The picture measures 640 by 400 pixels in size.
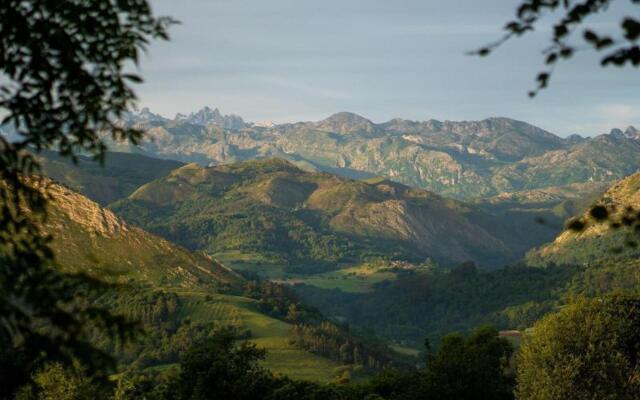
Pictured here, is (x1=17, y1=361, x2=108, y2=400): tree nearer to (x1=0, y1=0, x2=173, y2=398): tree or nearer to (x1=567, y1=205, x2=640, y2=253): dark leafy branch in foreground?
(x1=0, y1=0, x2=173, y2=398): tree

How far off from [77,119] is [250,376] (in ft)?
233

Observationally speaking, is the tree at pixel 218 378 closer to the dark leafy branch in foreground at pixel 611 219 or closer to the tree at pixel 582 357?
the tree at pixel 582 357

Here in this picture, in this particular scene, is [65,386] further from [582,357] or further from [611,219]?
[611,219]

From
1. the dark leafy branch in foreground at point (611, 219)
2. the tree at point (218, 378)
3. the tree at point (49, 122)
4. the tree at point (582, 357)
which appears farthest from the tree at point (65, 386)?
the dark leafy branch in foreground at point (611, 219)

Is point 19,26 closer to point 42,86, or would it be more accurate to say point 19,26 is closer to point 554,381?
point 42,86

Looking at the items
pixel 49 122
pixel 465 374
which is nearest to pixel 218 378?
pixel 465 374

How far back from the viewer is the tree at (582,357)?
91.0 m

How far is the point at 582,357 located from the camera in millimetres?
95000

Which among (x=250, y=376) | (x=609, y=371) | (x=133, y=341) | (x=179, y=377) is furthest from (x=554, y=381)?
(x=133, y=341)

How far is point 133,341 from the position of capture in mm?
17312

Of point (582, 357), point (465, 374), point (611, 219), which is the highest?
point (611, 219)

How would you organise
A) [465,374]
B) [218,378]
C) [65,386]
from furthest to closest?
[465,374] < [65,386] < [218,378]

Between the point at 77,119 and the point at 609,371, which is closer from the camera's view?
the point at 77,119

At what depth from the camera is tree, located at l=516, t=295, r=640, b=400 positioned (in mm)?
91000
